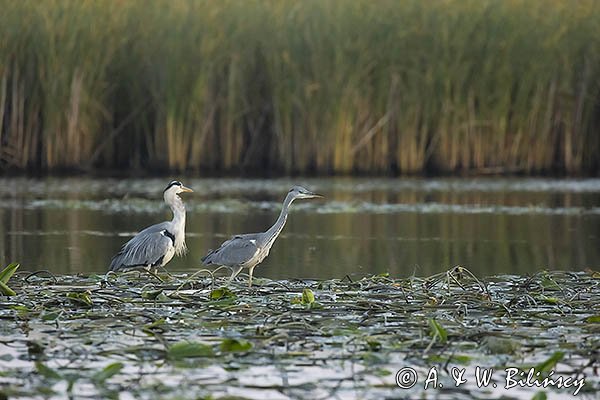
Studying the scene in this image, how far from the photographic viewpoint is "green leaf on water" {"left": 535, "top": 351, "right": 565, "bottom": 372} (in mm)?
5688

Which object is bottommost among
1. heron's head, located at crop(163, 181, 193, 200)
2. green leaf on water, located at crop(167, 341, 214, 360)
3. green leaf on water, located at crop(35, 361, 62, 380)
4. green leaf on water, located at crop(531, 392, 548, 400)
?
green leaf on water, located at crop(531, 392, 548, 400)

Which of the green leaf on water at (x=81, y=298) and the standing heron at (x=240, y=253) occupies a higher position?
the standing heron at (x=240, y=253)

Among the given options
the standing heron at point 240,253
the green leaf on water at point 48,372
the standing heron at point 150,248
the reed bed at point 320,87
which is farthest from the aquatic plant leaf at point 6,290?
the reed bed at point 320,87

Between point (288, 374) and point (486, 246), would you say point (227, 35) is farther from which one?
point (288, 374)

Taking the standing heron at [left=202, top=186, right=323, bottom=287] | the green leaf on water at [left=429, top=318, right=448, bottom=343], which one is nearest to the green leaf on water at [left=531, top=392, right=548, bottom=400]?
the green leaf on water at [left=429, top=318, right=448, bottom=343]

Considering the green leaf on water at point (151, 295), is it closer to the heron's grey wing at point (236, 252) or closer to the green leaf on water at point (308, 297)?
the green leaf on water at point (308, 297)

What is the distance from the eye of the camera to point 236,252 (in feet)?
28.5

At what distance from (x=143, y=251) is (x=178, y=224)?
0.58 metres

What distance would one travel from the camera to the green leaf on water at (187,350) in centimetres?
592

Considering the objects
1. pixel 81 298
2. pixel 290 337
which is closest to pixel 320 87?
pixel 81 298

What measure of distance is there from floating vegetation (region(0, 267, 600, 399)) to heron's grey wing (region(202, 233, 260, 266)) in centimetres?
Answer: 20

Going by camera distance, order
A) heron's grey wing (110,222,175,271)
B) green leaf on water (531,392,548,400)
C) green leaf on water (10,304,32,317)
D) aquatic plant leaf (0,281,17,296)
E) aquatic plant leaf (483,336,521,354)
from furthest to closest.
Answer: heron's grey wing (110,222,175,271)
aquatic plant leaf (0,281,17,296)
green leaf on water (10,304,32,317)
aquatic plant leaf (483,336,521,354)
green leaf on water (531,392,548,400)

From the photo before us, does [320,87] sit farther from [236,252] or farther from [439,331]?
[439,331]

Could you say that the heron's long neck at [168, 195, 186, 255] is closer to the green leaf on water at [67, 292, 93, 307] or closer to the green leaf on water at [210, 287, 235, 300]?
the green leaf on water at [210, 287, 235, 300]
